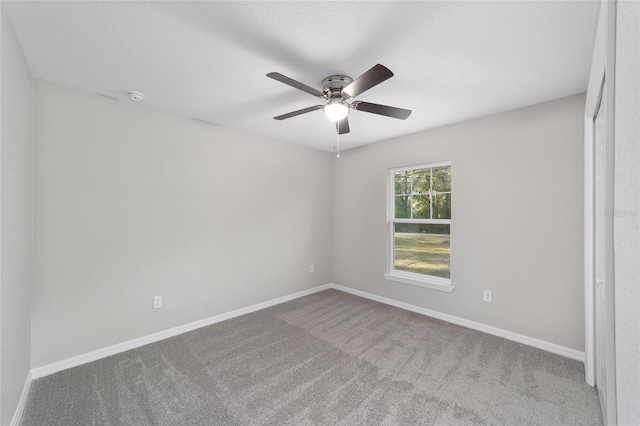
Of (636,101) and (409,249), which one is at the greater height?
(636,101)

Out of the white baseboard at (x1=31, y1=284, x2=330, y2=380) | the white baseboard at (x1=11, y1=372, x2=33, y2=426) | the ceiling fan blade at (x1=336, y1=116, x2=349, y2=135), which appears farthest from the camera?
the ceiling fan blade at (x1=336, y1=116, x2=349, y2=135)

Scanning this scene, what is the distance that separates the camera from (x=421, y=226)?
3.67 meters

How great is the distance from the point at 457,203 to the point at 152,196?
3470 millimetres

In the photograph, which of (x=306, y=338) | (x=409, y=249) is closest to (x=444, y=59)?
(x=409, y=249)

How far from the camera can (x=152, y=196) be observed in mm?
2787

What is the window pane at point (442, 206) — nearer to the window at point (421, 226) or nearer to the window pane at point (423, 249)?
the window at point (421, 226)

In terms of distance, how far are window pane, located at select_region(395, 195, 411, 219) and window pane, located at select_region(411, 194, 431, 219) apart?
0.25 feet

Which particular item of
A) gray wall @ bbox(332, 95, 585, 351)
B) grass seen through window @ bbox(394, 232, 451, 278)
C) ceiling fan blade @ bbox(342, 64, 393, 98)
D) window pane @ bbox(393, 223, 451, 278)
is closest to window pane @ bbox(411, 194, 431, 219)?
window pane @ bbox(393, 223, 451, 278)

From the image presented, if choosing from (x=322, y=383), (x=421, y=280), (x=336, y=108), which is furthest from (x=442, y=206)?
(x=322, y=383)

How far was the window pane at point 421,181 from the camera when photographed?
11.8 ft

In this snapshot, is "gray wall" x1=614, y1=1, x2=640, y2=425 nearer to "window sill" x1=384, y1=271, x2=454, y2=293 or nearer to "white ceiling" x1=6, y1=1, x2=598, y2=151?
"white ceiling" x1=6, y1=1, x2=598, y2=151

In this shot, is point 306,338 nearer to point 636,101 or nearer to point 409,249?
point 409,249

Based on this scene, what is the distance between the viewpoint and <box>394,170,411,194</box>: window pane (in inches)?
150

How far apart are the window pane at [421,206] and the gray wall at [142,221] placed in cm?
185
